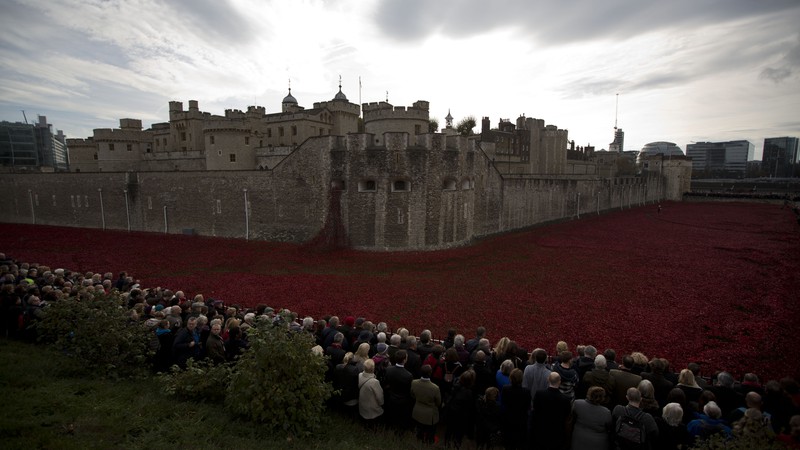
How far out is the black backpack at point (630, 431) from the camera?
5.56 metres

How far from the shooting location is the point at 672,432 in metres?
5.73

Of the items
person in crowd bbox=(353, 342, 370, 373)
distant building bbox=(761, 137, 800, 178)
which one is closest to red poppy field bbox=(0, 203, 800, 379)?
person in crowd bbox=(353, 342, 370, 373)

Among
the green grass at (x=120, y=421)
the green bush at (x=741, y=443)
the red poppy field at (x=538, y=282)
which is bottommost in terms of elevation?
the red poppy field at (x=538, y=282)

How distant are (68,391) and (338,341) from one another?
190 inches

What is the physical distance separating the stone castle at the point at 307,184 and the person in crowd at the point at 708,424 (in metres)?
21.1

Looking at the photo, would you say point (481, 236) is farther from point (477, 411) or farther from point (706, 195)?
point (706, 195)

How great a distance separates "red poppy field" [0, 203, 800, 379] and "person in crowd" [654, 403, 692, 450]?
5949 millimetres

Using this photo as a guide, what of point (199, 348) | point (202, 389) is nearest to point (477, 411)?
point (202, 389)

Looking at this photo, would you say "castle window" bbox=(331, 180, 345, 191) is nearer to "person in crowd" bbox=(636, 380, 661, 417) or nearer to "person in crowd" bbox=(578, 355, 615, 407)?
"person in crowd" bbox=(578, 355, 615, 407)

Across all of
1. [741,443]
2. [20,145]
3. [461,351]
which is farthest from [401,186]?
[20,145]

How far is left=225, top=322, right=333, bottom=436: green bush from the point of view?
247 inches

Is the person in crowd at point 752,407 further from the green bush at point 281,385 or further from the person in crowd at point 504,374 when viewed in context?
the green bush at point 281,385

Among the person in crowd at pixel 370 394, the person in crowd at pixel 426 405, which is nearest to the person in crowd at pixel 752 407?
the person in crowd at pixel 426 405

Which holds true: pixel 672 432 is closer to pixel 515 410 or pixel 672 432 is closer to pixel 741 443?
pixel 741 443
